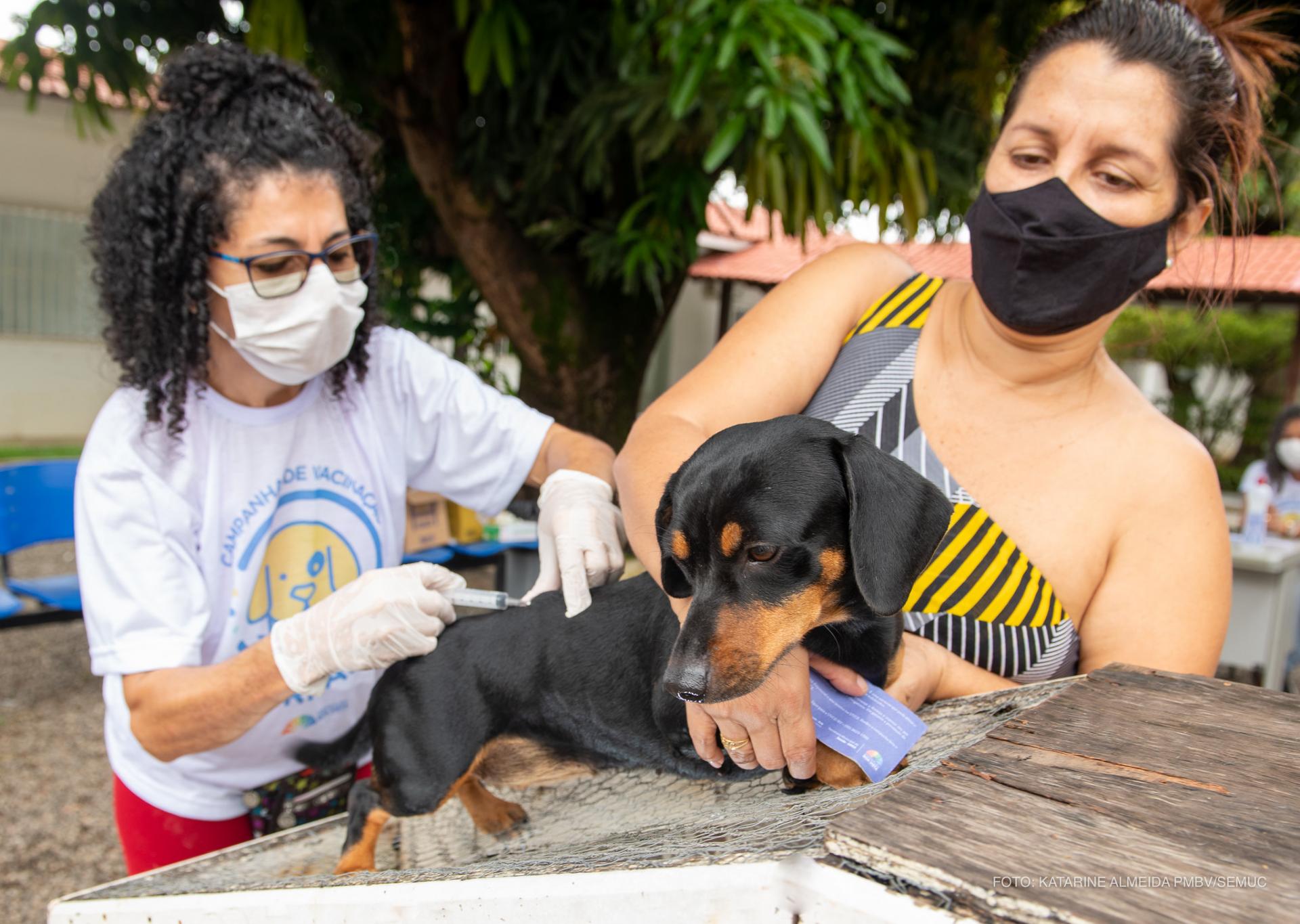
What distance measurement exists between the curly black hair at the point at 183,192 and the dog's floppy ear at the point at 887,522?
1360 millimetres

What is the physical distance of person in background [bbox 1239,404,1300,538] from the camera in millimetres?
6008

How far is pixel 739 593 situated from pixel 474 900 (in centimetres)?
44

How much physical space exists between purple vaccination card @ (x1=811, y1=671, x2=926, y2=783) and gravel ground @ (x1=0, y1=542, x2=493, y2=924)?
3647 mm

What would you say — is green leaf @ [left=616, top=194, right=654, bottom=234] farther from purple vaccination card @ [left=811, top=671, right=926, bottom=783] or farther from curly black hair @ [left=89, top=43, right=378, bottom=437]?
purple vaccination card @ [left=811, top=671, right=926, bottom=783]

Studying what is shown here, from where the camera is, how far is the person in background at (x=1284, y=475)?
6.01m

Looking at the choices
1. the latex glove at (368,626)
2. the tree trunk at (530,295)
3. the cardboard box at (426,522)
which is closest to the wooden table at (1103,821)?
the latex glove at (368,626)

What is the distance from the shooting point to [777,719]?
1130mm

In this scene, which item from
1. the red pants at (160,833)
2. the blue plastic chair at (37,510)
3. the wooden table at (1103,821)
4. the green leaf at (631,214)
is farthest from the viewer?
the blue plastic chair at (37,510)

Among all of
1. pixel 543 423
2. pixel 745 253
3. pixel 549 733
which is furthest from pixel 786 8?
pixel 745 253

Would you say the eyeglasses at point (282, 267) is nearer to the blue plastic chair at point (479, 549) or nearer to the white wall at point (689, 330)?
the blue plastic chair at point (479, 549)

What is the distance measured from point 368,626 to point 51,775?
13.5 ft

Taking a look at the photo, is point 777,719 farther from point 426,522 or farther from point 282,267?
point 426,522

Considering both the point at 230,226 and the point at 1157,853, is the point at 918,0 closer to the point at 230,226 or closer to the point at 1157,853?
the point at 230,226

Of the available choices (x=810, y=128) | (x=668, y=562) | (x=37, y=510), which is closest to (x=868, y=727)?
(x=668, y=562)
